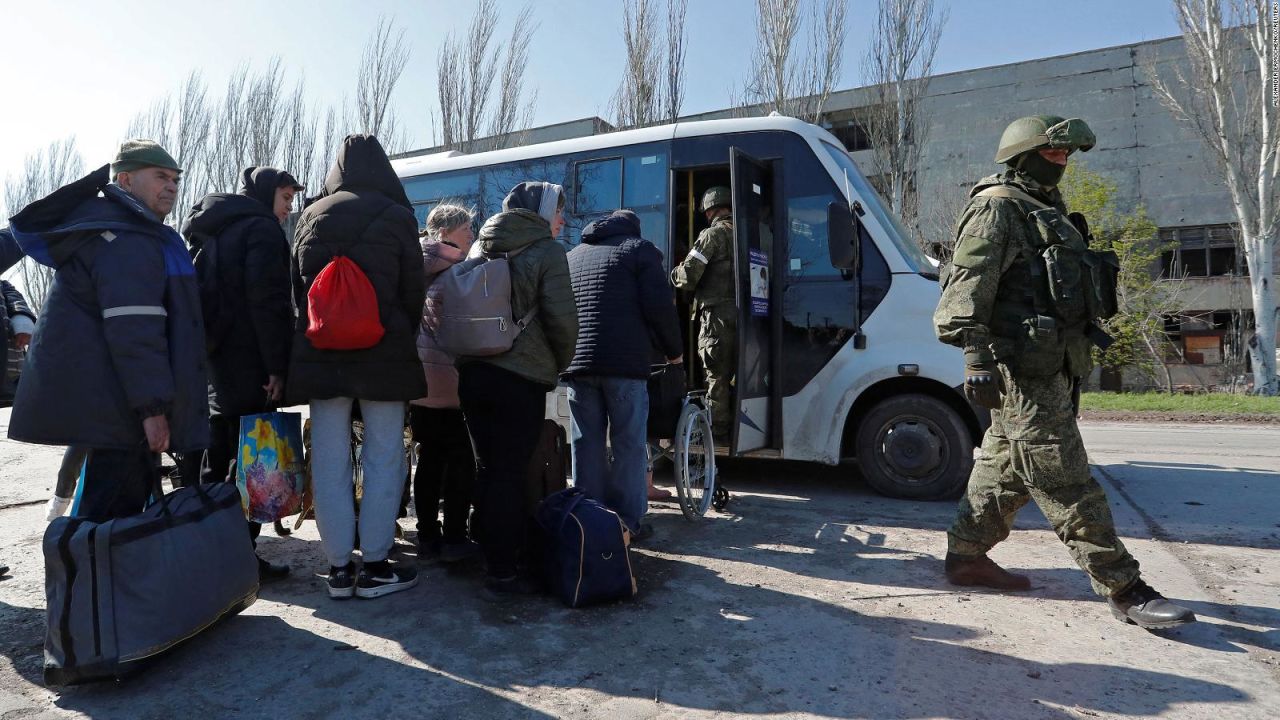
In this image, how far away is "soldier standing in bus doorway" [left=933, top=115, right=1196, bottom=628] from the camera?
3.07 metres

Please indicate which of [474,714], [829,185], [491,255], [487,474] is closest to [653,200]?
[829,185]

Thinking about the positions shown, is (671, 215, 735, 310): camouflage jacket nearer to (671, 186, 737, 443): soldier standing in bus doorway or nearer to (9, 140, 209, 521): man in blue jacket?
(671, 186, 737, 443): soldier standing in bus doorway

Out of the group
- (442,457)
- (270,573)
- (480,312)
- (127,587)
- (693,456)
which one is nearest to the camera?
(127,587)

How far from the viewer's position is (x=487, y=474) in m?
3.37

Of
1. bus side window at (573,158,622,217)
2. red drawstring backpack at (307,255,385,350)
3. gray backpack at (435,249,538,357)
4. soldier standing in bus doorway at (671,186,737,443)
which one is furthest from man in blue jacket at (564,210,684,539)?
bus side window at (573,158,622,217)

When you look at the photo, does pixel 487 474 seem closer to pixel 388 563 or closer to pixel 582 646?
pixel 388 563

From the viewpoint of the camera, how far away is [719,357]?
539 centimetres

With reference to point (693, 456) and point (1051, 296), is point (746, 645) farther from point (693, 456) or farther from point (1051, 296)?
point (693, 456)

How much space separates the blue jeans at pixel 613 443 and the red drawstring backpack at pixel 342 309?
1.33 meters

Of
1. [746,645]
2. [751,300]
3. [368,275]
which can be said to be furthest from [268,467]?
[751,300]

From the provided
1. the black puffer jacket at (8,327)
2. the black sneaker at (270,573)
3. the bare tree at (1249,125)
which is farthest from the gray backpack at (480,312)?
the bare tree at (1249,125)

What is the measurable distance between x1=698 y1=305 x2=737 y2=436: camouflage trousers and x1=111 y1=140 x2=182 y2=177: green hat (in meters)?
3.36

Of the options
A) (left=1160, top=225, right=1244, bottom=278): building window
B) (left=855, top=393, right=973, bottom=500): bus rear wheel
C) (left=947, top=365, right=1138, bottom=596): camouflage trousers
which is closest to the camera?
(left=947, top=365, right=1138, bottom=596): camouflage trousers

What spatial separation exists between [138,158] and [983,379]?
3.44 meters
